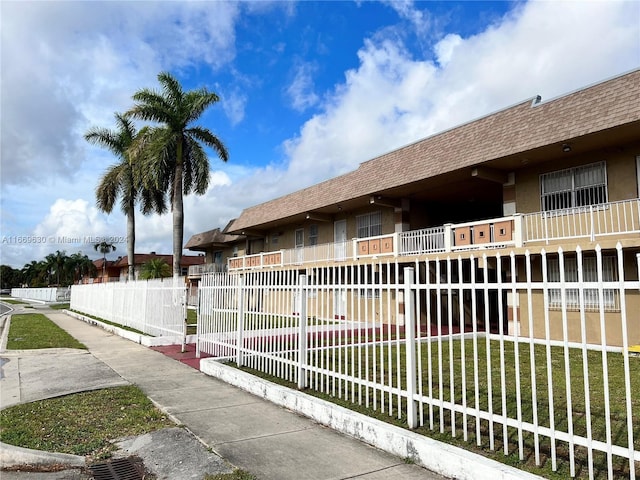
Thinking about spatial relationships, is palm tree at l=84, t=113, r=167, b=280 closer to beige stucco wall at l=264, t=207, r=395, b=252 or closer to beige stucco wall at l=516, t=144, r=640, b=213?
beige stucco wall at l=264, t=207, r=395, b=252

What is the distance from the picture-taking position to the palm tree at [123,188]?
31625 millimetres

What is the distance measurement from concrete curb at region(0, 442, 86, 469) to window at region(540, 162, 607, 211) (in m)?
14.0

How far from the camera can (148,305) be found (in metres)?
14.5

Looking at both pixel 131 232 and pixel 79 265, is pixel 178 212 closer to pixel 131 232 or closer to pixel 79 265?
pixel 131 232

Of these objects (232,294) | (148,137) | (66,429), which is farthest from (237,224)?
(66,429)

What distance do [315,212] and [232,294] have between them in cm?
1551

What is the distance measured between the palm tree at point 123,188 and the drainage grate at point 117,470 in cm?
2869

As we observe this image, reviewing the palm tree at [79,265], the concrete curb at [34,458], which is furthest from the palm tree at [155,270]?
the palm tree at [79,265]

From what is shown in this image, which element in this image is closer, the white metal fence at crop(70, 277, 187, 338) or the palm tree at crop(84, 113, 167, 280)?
the white metal fence at crop(70, 277, 187, 338)

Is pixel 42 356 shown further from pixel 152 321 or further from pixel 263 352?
pixel 263 352

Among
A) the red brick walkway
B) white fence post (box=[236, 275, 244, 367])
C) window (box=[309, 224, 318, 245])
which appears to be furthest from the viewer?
window (box=[309, 224, 318, 245])

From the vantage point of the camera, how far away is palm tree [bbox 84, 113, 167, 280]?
3162 cm

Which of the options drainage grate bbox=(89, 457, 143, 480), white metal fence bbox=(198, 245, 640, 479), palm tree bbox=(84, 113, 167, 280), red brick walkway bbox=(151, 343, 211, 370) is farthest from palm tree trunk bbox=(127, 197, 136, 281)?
drainage grate bbox=(89, 457, 143, 480)

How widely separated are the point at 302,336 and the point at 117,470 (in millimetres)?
3108
